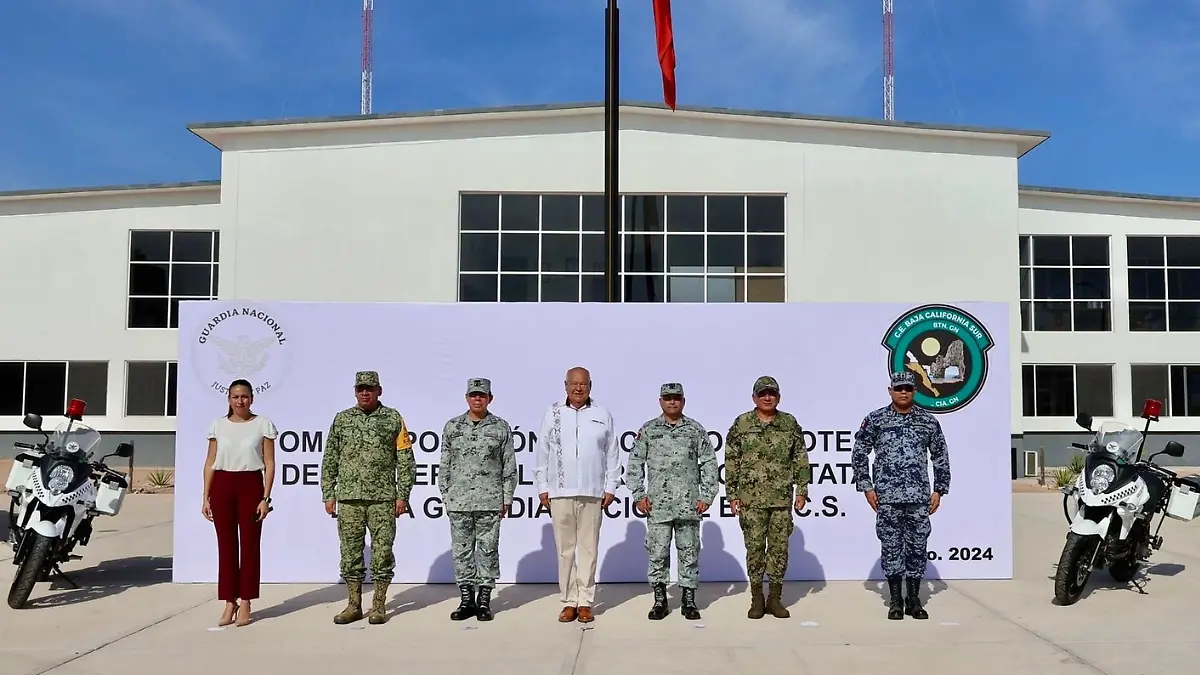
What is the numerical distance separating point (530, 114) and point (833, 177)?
21.9 feet

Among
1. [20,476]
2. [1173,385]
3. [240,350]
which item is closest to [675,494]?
[240,350]

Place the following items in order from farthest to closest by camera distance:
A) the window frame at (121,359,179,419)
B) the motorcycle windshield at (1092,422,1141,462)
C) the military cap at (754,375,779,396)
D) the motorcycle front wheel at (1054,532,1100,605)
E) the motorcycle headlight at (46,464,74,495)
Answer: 1. the window frame at (121,359,179,419)
2. the motorcycle windshield at (1092,422,1141,462)
3. the motorcycle headlight at (46,464,74,495)
4. the motorcycle front wheel at (1054,532,1100,605)
5. the military cap at (754,375,779,396)

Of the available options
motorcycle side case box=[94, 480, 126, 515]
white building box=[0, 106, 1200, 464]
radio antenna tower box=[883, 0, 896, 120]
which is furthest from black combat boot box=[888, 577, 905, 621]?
radio antenna tower box=[883, 0, 896, 120]

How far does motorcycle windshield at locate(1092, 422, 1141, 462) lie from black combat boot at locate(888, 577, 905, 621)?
2.25m

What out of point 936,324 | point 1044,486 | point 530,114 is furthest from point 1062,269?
point 936,324

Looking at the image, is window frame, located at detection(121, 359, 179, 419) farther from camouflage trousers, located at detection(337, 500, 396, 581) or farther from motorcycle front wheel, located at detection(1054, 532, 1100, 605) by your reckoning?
motorcycle front wheel, located at detection(1054, 532, 1100, 605)

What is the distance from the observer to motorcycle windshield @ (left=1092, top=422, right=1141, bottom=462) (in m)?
7.45

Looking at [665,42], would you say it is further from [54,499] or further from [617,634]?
[54,499]

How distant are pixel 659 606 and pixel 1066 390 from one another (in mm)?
20619

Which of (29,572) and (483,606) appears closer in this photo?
(483,606)

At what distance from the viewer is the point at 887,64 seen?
38.8 m

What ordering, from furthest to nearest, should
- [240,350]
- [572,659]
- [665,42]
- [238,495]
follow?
1. [665,42]
2. [240,350]
3. [238,495]
4. [572,659]

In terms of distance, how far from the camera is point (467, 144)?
66.7 ft

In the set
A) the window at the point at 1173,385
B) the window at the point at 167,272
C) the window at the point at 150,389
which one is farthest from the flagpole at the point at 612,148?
the window at the point at 1173,385
